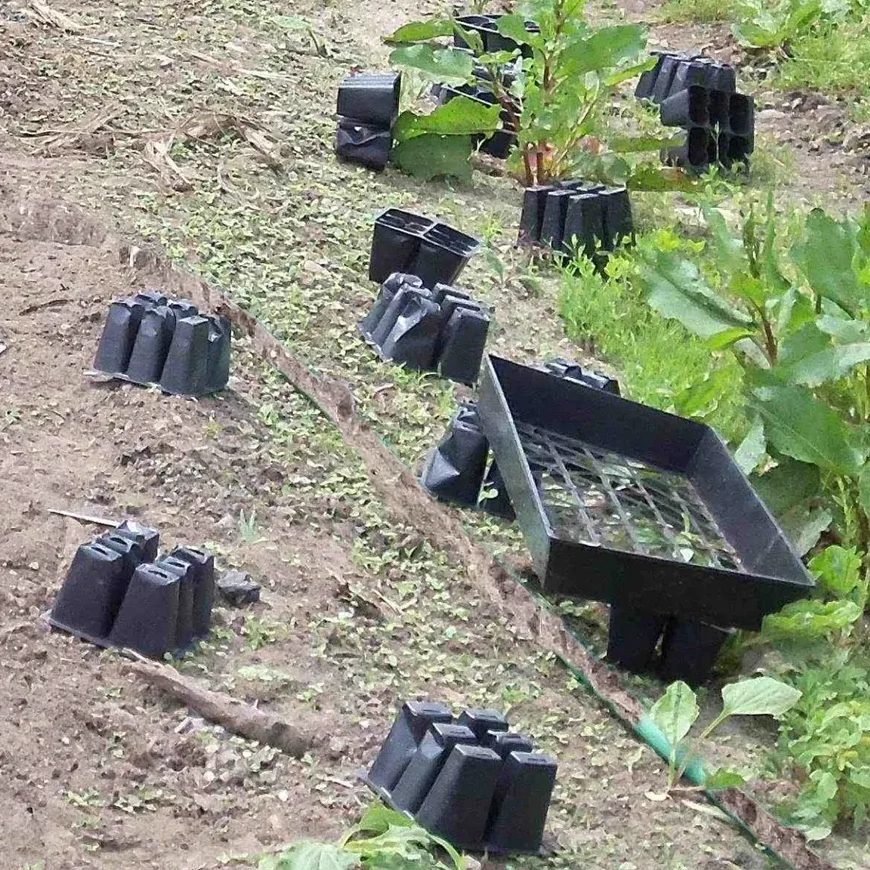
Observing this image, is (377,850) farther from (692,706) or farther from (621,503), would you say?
(621,503)

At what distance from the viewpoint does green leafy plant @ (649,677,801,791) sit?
98.7 inches

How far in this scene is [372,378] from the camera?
3.74 m

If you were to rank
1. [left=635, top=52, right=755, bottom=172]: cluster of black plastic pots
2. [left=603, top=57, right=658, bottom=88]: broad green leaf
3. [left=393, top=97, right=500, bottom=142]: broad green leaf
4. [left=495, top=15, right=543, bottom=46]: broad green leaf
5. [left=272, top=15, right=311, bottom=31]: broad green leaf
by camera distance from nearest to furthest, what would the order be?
[left=495, top=15, right=543, bottom=46]: broad green leaf, [left=603, top=57, right=658, bottom=88]: broad green leaf, [left=393, top=97, right=500, bottom=142]: broad green leaf, [left=635, top=52, right=755, bottom=172]: cluster of black plastic pots, [left=272, top=15, right=311, bottom=31]: broad green leaf

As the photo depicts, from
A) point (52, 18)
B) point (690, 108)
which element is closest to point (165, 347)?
point (52, 18)

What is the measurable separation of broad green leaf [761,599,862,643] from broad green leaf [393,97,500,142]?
8.90ft

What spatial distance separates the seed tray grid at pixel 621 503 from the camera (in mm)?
3031

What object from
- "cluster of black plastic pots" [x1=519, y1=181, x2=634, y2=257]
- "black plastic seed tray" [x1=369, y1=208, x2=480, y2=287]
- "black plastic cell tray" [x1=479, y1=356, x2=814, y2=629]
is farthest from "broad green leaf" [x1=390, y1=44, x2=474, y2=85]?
"black plastic cell tray" [x1=479, y1=356, x2=814, y2=629]

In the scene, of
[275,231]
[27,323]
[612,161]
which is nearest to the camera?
[27,323]

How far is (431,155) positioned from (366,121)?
259mm

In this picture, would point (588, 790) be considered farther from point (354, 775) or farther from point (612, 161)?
point (612, 161)

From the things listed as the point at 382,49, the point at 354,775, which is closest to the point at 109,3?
the point at 382,49

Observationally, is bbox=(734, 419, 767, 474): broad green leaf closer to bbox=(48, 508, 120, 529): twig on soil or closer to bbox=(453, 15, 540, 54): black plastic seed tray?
Answer: bbox=(48, 508, 120, 529): twig on soil

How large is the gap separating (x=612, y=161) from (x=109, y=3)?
2294mm

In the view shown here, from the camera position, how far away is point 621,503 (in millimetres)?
3184
